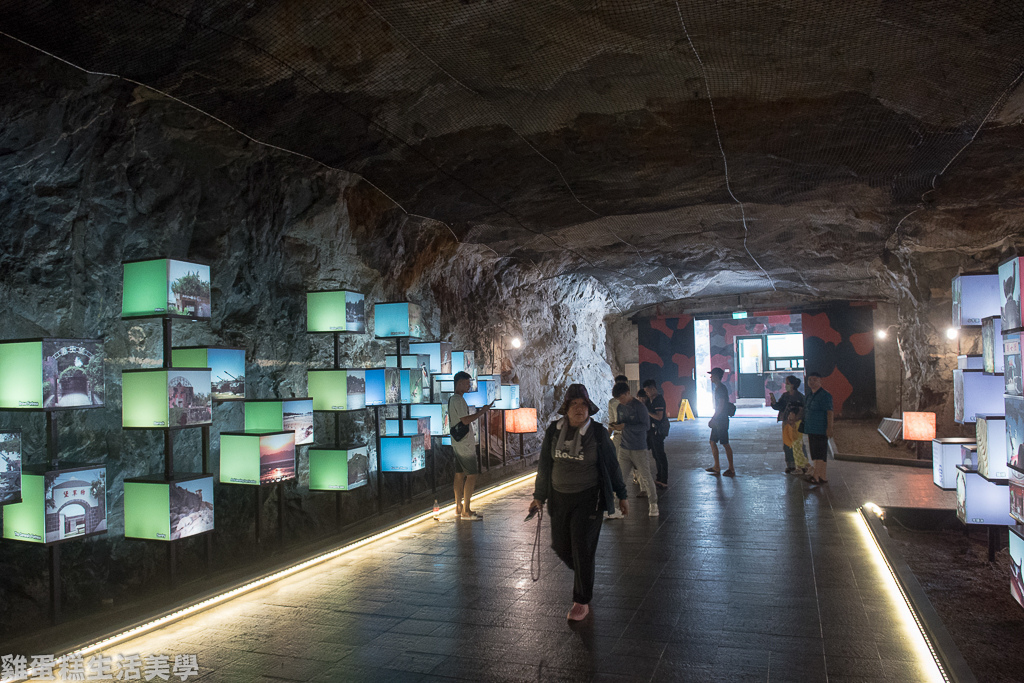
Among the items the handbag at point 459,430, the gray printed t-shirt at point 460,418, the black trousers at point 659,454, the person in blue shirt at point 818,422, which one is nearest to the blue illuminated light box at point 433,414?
the gray printed t-shirt at point 460,418

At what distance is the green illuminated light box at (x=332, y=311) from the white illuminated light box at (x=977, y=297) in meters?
5.04

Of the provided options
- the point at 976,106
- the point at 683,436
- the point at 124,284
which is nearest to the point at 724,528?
the point at 976,106

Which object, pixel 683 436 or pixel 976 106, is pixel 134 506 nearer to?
pixel 976 106

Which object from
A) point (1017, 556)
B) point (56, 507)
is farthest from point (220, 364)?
point (1017, 556)

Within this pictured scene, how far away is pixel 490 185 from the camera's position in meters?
7.64

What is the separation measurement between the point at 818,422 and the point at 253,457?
6963 millimetres

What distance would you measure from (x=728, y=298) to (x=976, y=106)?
45.7ft

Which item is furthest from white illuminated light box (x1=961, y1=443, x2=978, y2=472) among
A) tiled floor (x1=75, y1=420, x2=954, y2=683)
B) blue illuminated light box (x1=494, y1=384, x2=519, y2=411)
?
blue illuminated light box (x1=494, y1=384, x2=519, y2=411)

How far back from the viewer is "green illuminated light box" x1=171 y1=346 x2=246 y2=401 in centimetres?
524

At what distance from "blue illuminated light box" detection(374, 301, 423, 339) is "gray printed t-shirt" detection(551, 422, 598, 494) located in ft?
11.2

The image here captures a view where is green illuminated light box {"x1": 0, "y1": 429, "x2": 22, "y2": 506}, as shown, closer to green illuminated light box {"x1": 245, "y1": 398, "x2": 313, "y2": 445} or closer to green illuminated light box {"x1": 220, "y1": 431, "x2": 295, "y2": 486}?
green illuminated light box {"x1": 220, "y1": 431, "x2": 295, "y2": 486}

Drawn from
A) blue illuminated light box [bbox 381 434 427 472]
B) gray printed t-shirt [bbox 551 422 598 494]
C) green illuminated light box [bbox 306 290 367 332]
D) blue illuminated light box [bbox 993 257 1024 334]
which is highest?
green illuminated light box [bbox 306 290 367 332]

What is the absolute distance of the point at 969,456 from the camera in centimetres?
566

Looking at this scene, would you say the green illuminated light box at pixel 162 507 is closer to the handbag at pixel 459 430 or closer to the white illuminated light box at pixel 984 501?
the handbag at pixel 459 430
